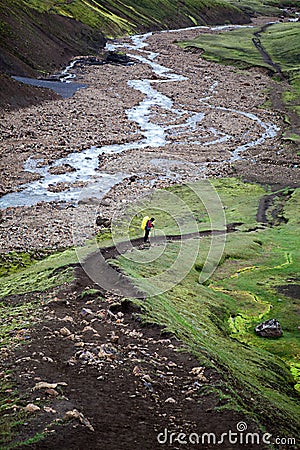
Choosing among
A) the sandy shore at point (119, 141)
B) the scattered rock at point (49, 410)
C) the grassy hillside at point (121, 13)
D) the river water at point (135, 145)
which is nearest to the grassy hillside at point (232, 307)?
the scattered rock at point (49, 410)

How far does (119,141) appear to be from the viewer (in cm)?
6844

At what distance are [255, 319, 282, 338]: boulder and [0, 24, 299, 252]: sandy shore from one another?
1763cm

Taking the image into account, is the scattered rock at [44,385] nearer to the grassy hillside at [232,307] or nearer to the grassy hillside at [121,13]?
the grassy hillside at [232,307]

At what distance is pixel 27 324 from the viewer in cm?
2142

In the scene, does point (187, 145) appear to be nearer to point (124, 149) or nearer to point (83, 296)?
point (124, 149)

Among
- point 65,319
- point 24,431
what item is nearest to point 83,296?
point 65,319

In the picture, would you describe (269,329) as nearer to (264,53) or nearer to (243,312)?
(243,312)

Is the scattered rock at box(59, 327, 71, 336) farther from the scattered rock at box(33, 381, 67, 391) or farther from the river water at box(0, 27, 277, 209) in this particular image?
the river water at box(0, 27, 277, 209)

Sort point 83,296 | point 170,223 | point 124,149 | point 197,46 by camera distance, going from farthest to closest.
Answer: point 197,46 < point 124,149 < point 170,223 < point 83,296

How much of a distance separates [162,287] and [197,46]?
130257mm

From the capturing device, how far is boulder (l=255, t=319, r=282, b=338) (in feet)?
93.1

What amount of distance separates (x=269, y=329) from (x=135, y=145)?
4350cm

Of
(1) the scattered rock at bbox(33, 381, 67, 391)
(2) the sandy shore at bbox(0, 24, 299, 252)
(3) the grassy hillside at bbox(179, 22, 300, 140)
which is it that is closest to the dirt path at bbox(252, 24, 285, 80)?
(3) the grassy hillside at bbox(179, 22, 300, 140)

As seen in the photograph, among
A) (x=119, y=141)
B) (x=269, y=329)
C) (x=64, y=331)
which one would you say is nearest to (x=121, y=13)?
(x=119, y=141)
